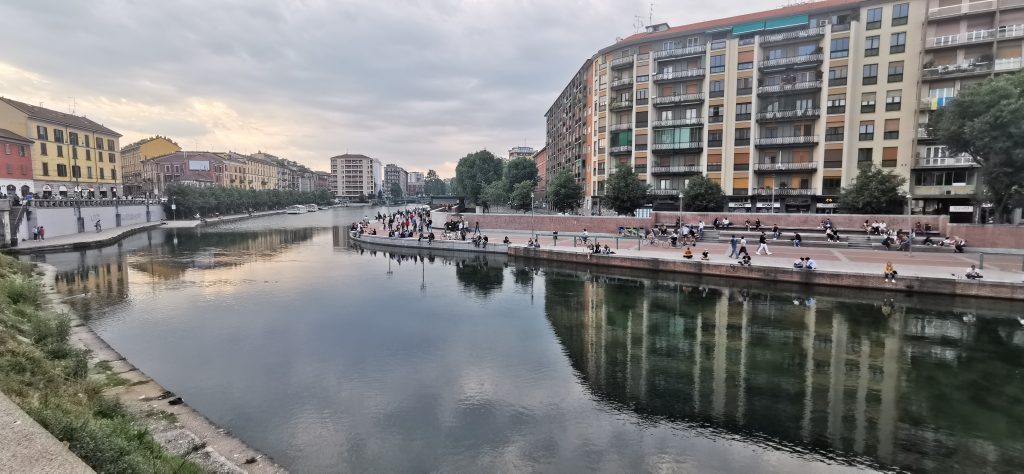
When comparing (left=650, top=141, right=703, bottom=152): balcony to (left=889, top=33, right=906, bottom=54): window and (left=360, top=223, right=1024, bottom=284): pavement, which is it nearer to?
(left=889, top=33, right=906, bottom=54): window

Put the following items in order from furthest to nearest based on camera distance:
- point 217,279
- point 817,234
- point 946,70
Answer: point 946,70 → point 817,234 → point 217,279

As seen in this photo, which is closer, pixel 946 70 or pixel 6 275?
pixel 6 275

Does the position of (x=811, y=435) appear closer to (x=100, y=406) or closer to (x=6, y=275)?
(x=100, y=406)

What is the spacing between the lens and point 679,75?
52.9 metres

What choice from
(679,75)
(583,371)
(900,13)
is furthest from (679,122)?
(583,371)

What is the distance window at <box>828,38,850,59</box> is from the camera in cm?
4650

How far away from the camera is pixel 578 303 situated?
23922 millimetres

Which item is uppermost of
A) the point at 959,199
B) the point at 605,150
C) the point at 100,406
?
the point at 605,150

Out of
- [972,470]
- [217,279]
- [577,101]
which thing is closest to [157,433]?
[972,470]

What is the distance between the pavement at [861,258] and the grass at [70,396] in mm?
27875

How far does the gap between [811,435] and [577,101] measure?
6567cm

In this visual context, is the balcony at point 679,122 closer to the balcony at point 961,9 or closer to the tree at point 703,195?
the tree at point 703,195

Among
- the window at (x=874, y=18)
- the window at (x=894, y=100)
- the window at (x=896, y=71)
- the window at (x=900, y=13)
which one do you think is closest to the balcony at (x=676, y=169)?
the window at (x=894, y=100)

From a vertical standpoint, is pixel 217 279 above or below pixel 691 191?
below
